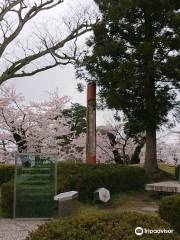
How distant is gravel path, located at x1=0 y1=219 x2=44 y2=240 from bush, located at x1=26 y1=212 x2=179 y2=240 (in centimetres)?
299

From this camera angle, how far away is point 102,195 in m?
10.7

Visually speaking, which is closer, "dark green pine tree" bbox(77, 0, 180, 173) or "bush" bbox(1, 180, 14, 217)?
"bush" bbox(1, 180, 14, 217)

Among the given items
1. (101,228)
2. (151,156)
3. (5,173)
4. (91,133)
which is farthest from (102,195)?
(5,173)

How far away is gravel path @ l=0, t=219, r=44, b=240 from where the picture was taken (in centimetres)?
741

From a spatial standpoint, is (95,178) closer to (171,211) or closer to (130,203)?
(130,203)

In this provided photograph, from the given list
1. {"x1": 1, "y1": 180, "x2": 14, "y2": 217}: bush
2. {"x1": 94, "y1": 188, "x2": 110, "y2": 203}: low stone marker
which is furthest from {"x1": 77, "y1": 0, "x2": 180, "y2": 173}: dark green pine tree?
{"x1": 1, "y1": 180, "x2": 14, "y2": 217}: bush

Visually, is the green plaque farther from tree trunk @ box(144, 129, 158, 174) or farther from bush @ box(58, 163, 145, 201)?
tree trunk @ box(144, 129, 158, 174)

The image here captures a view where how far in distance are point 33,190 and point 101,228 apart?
5284mm

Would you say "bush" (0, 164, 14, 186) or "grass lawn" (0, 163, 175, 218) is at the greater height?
"bush" (0, 164, 14, 186)

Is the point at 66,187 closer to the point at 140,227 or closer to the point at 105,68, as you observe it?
the point at 105,68

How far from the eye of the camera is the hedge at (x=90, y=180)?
32.5 feet

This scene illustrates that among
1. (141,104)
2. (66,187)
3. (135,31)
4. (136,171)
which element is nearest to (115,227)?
(66,187)

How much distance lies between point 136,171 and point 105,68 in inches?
133

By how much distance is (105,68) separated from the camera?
14125 millimetres
